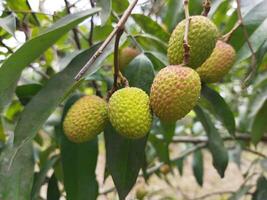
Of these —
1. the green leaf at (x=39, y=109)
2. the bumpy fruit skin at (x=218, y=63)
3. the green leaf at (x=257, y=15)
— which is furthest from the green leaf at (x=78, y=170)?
the green leaf at (x=257, y=15)

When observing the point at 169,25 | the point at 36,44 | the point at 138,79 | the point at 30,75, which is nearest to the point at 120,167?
the point at 138,79

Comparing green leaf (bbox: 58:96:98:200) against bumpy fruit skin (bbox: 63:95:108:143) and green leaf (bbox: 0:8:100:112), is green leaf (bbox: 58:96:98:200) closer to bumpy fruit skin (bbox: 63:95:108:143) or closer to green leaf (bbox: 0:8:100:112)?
bumpy fruit skin (bbox: 63:95:108:143)

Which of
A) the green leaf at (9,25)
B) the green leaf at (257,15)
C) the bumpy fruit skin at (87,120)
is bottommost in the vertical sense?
the green leaf at (257,15)

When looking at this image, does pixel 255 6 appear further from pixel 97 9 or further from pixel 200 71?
pixel 97 9

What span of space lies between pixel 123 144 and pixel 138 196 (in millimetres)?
618

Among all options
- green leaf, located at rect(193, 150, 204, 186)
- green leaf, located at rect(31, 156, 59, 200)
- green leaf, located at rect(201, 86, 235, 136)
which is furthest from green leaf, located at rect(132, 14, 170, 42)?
green leaf, located at rect(193, 150, 204, 186)

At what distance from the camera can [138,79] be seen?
912 mm

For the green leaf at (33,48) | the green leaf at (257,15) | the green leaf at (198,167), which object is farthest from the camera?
the green leaf at (198,167)

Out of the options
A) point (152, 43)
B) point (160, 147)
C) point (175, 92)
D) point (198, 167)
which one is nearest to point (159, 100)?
point (175, 92)

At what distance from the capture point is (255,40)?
0.93m

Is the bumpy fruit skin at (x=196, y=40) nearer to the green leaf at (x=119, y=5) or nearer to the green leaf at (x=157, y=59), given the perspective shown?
the green leaf at (x=157, y=59)

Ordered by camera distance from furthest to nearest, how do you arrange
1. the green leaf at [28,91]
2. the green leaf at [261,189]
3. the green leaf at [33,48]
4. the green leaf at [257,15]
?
the green leaf at [261,189], the green leaf at [28,91], the green leaf at [257,15], the green leaf at [33,48]

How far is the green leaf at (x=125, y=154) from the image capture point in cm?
89

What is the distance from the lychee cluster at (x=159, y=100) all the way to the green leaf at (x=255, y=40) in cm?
18
